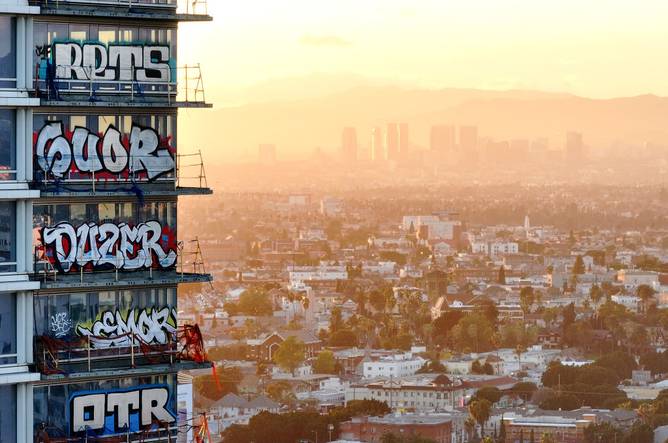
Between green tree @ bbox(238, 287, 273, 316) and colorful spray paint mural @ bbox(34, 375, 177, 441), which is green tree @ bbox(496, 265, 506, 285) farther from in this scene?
colorful spray paint mural @ bbox(34, 375, 177, 441)

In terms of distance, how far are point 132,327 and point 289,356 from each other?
112407mm

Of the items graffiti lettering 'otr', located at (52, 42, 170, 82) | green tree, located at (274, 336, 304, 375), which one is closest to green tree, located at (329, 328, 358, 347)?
green tree, located at (274, 336, 304, 375)

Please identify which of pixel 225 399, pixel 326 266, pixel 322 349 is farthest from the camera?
pixel 326 266

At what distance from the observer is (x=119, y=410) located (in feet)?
66.8

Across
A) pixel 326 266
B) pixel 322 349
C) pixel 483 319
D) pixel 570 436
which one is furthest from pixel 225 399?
pixel 326 266

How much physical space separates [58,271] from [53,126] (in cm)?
133

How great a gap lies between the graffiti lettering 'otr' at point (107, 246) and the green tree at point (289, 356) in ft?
365

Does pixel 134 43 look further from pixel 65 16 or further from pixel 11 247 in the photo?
pixel 11 247

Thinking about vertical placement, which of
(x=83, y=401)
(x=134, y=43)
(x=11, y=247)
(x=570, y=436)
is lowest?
(x=570, y=436)

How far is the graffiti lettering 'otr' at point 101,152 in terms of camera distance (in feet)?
65.2

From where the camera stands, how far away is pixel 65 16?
66.1 feet

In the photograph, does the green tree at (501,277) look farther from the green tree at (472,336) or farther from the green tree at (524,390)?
the green tree at (524,390)

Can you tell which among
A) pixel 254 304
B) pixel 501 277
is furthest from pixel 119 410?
pixel 501 277

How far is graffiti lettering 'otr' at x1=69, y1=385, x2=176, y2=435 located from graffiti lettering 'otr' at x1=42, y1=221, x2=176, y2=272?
119 centimetres
